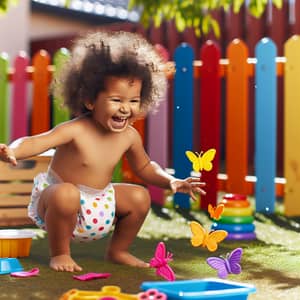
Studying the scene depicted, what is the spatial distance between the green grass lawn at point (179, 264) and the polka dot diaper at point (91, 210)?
140 mm

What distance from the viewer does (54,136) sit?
127 inches

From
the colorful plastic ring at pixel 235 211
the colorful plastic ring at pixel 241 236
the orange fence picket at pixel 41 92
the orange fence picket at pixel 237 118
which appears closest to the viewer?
the colorful plastic ring at pixel 241 236

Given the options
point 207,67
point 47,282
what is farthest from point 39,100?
point 47,282

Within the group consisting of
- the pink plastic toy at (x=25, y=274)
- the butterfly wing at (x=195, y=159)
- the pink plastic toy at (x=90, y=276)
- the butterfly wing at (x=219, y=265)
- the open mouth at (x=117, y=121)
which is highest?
the open mouth at (x=117, y=121)

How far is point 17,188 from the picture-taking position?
4.88 m

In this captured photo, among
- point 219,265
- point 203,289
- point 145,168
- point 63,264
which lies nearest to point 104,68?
Answer: point 145,168

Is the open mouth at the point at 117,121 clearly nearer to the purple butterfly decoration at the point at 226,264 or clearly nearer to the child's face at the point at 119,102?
the child's face at the point at 119,102

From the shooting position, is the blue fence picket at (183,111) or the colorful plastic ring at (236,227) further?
the blue fence picket at (183,111)

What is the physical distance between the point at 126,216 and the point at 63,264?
1.20 feet

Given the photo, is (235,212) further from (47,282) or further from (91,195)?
(47,282)

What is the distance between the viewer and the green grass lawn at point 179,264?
9.29ft

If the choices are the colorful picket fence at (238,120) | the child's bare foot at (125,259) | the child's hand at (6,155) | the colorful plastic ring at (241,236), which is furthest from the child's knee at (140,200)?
the colorful picket fence at (238,120)

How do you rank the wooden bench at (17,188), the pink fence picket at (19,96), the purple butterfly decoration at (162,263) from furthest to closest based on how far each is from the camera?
the pink fence picket at (19,96) → the wooden bench at (17,188) → the purple butterfly decoration at (162,263)

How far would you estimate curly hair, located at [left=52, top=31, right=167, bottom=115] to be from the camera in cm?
326
